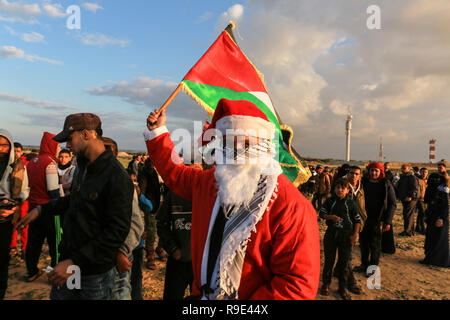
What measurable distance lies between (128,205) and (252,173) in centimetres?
118

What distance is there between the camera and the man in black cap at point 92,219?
201cm

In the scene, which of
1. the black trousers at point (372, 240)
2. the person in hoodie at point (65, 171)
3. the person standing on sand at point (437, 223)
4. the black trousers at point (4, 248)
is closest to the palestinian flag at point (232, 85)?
the black trousers at point (372, 240)

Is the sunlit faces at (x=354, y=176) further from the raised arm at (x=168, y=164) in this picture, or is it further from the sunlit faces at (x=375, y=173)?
the raised arm at (x=168, y=164)

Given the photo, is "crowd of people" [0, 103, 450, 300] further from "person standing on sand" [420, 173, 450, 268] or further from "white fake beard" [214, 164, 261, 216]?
"person standing on sand" [420, 173, 450, 268]

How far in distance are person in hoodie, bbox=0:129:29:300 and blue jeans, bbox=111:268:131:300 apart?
1959 millimetres

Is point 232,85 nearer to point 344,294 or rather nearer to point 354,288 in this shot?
point 344,294

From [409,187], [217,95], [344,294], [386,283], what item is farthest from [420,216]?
[217,95]

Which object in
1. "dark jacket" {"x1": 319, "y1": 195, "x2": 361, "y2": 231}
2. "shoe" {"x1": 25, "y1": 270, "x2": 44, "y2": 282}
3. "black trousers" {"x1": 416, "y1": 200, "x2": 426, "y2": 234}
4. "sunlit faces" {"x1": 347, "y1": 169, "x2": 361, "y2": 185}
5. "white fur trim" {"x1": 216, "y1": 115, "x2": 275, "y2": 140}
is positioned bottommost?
"shoe" {"x1": 25, "y1": 270, "x2": 44, "y2": 282}

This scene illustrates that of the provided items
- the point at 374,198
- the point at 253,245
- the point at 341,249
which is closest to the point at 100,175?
the point at 253,245

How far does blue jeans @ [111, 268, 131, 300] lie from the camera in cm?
226

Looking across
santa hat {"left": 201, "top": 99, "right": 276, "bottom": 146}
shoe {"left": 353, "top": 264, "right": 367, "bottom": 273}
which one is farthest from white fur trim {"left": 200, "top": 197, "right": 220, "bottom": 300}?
shoe {"left": 353, "top": 264, "right": 367, "bottom": 273}

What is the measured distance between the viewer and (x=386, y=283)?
525 cm

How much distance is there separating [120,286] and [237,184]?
161cm
